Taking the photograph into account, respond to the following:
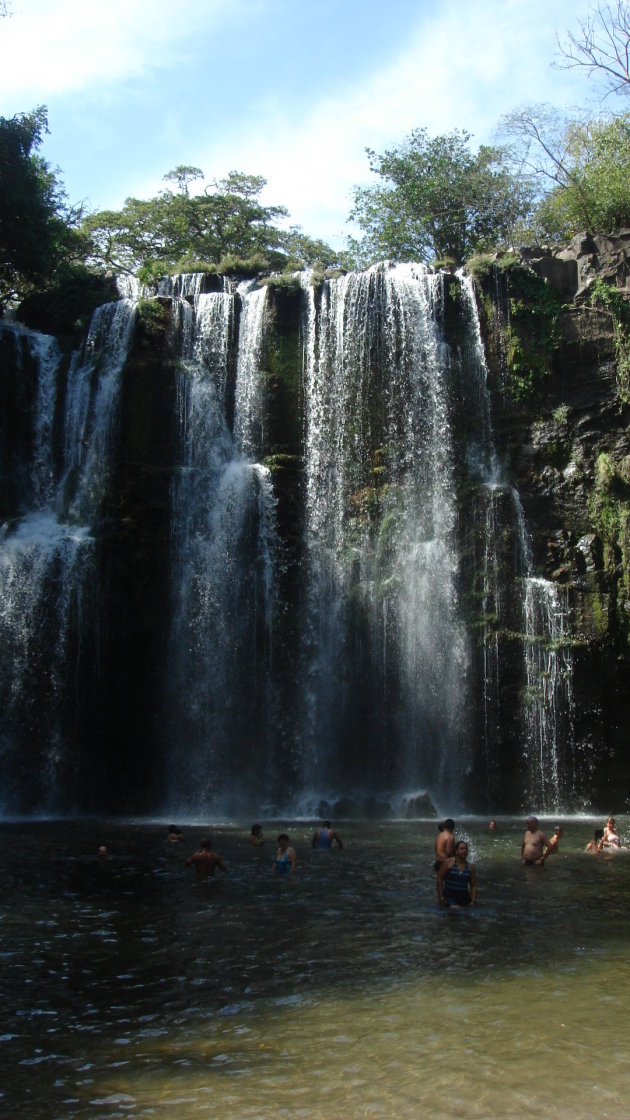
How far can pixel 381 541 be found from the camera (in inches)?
947

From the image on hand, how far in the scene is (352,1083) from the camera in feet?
18.9

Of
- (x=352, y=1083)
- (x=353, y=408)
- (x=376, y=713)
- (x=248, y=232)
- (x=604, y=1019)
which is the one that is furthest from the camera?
(x=248, y=232)

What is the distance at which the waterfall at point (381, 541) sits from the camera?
22062 millimetres

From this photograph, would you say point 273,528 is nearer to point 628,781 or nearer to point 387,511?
point 387,511

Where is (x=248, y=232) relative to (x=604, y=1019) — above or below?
above

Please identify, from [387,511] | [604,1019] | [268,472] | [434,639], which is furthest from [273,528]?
[604,1019]

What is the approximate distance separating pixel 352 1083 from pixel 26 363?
23320 mm

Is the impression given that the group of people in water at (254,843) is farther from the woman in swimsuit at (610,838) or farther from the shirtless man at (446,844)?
the woman in swimsuit at (610,838)

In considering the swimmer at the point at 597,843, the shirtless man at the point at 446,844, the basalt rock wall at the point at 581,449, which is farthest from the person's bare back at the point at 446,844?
the basalt rock wall at the point at 581,449

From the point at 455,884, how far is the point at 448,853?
93cm

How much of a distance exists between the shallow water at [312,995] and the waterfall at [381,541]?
900cm

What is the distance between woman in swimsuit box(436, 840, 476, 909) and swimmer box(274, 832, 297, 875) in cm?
Result: 292

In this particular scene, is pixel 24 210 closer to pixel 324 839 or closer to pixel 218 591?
pixel 218 591

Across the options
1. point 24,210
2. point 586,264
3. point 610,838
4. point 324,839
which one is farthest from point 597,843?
point 24,210
